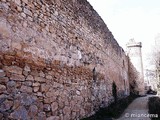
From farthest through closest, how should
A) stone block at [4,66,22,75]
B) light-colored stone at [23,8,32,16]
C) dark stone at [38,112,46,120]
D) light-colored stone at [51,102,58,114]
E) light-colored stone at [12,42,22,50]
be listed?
light-colored stone at [51,102,58,114]
dark stone at [38,112,46,120]
light-colored stone at [23,8,32,16]
light-colored stone at [12,42,22,50]
stone block at [4,66,22,75]

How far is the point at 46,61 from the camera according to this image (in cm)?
475

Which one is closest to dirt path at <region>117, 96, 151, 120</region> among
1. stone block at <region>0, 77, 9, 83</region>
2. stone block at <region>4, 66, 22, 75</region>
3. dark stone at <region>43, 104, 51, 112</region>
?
dark stone at <region>43, 104, 51, 112</region>

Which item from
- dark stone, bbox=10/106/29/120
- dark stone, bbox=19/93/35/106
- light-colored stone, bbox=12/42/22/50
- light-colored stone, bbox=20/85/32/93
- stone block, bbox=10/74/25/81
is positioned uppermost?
light-colored stone, bbox=12/42/22/50

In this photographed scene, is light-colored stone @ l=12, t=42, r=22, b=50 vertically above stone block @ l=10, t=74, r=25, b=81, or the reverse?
light-colored stone @ l=12, t=42, r=22, b=50

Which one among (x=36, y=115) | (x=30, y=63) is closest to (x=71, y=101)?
(x=36, y=115)

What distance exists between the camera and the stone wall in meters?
3.69

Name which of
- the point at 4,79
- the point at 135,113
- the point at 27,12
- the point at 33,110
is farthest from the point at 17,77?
the point at 135,113

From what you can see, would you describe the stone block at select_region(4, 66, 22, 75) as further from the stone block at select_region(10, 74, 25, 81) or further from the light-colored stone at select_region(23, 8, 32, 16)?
the light-colored stone at select_region(23, 8, 32, 16)

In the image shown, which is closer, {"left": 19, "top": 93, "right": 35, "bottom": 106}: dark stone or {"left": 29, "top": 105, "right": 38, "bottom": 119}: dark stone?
{"left": 19, "top": 93, "right": 35, "bottom": 106}: dark stone

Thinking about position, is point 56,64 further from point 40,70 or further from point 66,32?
point 66,32

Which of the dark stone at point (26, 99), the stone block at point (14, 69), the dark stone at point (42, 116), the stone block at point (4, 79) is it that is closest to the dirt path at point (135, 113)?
the dark stone at point (42, 116)

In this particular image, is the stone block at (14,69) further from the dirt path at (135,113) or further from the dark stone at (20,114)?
the dirt path at (135,113)

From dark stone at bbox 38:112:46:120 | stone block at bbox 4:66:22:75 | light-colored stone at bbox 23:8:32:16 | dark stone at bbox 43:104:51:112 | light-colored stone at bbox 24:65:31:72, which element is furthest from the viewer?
dark stone at bbox 43:104:51:112

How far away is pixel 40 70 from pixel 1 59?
1106 millimetres
